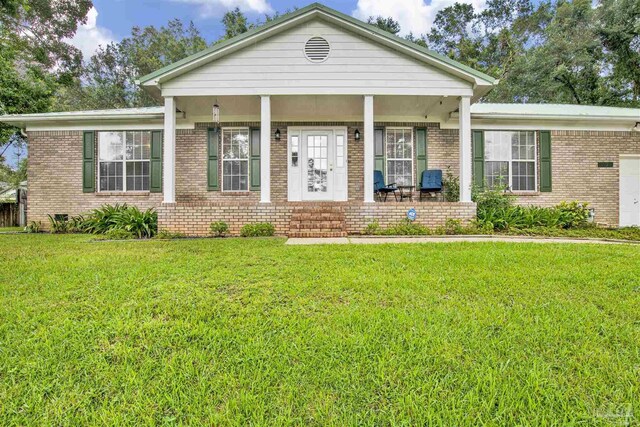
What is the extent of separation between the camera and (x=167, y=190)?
7027 mm

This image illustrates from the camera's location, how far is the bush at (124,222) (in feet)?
23.1

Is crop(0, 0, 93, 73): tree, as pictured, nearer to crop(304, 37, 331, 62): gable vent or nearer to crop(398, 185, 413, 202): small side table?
crop(304, 37, 331, 62): gable vent

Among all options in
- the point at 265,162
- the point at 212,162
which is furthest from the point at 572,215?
the point at 212,162

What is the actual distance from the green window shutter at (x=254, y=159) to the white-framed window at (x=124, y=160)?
3003 mm

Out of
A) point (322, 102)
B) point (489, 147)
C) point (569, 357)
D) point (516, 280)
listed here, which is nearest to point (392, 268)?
point (516, 280)

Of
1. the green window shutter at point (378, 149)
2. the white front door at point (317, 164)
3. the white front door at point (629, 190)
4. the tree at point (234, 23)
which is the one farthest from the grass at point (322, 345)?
the tree at point (234, 23)

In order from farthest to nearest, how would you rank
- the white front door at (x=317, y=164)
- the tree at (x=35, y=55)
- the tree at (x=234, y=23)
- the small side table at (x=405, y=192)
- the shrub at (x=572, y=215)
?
1. the tree at (x=234, y=23)
2. the tree at (x=35, y=55)
3. the white front door at (x=317, y=164)
4. the small side table at (x=405, y=192)
5. the shrub at (x=572, y=215)

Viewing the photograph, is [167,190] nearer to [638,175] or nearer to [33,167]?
[33,167]

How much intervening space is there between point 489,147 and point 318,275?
8060 mm

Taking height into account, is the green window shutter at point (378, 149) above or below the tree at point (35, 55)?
below

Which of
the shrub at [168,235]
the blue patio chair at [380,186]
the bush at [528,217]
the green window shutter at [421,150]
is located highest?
the green window shutter at [421,150]

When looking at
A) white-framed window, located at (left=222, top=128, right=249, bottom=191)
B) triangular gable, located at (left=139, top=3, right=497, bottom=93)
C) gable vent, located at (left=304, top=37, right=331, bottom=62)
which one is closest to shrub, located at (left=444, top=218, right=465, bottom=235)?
triangular gable, located at (left=139, top=3, right=497, bottom=93)

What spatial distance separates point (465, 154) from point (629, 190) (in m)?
5.89

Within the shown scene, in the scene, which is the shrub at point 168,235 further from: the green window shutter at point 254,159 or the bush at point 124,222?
the green window shutter at point 254,159
